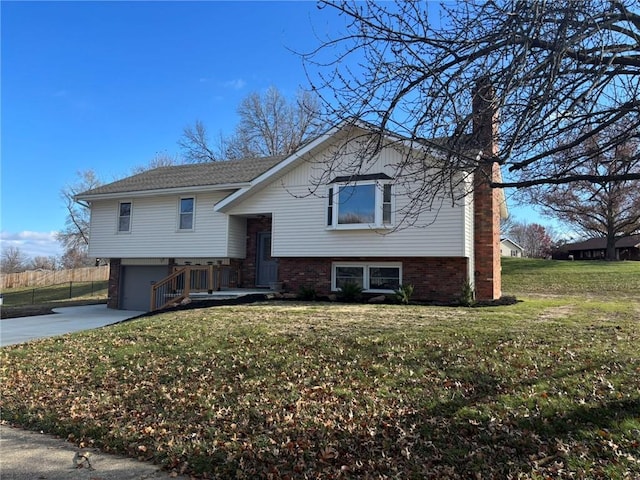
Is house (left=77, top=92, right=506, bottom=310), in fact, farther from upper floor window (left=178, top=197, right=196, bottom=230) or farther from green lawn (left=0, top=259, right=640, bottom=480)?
green lawn (left=0, top=259, right=640, bottom=480)

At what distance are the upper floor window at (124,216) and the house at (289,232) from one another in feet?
0.15

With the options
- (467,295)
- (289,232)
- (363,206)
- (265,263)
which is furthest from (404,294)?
(265,263)

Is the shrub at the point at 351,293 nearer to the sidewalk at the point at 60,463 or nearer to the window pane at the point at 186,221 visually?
the window pane at the point at 186,221

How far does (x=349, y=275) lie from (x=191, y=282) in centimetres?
577

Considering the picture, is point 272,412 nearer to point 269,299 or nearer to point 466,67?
point 466,67

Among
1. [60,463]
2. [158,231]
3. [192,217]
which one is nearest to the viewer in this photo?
[60,463]

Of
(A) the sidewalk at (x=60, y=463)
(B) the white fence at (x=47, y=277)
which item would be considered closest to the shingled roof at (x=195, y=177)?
(A) the sidewalk at (x=60, y=463)

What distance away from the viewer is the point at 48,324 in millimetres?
12984

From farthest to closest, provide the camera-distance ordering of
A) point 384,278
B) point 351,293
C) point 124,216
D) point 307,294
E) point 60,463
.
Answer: point 124,216, point 384,278, point 307,294, point 351,293, point 60,463

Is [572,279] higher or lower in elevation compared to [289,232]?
lower

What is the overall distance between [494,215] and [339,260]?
214 inches

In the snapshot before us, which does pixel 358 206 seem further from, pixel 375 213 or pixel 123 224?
pixel 123 224

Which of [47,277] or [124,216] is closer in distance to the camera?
[124,216]

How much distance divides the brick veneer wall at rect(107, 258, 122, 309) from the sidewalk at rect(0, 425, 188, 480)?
14570mm
